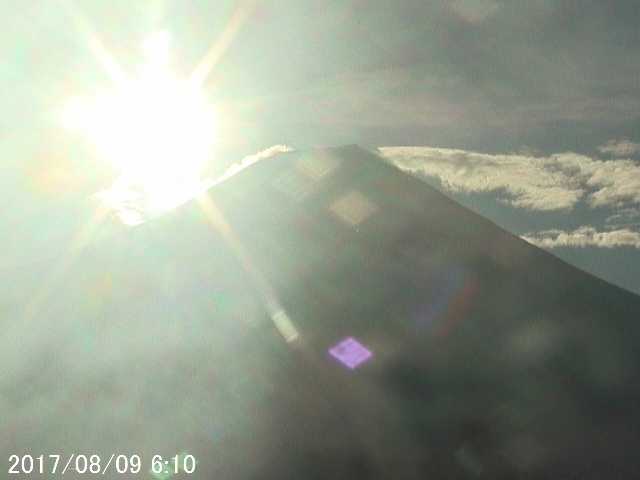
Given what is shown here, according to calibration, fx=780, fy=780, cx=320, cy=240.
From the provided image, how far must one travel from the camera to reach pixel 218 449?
3941 cm

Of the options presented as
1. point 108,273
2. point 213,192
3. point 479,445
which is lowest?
point 479,445

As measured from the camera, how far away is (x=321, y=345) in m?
49.3

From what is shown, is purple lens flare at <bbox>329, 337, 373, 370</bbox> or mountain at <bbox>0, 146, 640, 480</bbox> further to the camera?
purple lens flare at <bbox>329, 337, 373, 370</bbox>

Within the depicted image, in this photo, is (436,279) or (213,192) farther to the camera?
(213,192)

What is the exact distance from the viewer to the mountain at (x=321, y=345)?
40344mm

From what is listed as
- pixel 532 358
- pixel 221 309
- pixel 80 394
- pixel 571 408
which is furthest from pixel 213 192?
pixel 571 408

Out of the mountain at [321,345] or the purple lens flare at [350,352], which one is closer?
the mountain at [321,345]

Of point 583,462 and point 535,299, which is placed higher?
point 535,299

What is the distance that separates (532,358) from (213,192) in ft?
103

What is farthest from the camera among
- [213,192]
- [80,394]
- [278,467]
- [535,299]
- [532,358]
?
[213,192]

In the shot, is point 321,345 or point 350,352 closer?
point 321,345

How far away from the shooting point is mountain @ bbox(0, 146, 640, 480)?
40.3 meters

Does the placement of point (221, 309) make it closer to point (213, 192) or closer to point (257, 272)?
point (257, 272)

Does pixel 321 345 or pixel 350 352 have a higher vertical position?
pixel 321 345
